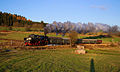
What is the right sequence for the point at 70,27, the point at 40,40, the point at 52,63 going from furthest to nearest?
the point at 70,27, the point at 40,40, the point at 52,63

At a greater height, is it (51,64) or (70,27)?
(70,27)

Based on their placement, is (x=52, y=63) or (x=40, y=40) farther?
(x=40, y=40)

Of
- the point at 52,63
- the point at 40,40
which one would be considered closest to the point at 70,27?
the point at 40,40

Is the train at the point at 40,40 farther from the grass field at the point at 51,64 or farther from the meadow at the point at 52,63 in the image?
the grass field at the point at 51,64

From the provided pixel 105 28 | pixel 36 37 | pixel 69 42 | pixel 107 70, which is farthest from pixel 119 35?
pixel 107 70

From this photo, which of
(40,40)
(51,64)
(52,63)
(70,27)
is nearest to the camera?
(51,64)

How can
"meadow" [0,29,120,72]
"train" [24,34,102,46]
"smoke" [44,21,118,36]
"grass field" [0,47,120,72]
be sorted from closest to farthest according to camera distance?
"grass field" [0,47,120,72]
"meadow" [0,29,120,72]
"train" [24,34,102,46]
"smoke" [44,21,118,36]

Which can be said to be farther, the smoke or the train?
the smoke

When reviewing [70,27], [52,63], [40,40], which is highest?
[70,27]

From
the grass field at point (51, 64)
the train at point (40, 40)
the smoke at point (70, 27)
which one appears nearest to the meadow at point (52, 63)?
the grass field at point (51, 64)

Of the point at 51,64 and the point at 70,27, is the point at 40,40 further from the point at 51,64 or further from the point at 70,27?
the point at 70,27

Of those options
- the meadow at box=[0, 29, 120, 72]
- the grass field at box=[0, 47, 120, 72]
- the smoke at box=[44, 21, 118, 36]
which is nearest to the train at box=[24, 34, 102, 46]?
the meadow at box=[0, 29, 120, 72]

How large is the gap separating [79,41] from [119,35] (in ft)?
106

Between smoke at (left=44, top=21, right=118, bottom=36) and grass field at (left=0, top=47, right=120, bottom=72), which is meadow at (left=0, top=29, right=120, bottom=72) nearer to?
grass field at (left=0, top=47, right=120, bottom=72)
